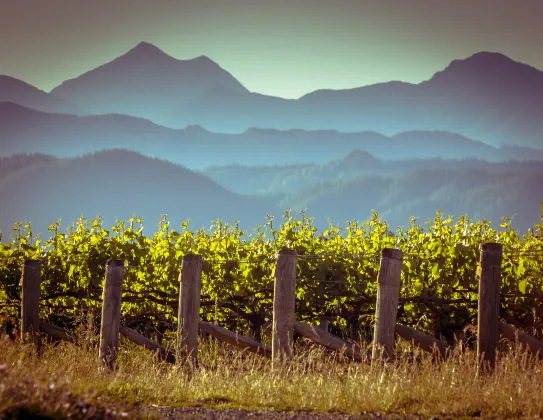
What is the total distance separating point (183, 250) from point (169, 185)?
156503 millimetres

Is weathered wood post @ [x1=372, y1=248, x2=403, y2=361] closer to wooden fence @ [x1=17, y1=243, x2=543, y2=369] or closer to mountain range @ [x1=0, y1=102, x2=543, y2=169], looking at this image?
wooden fence @ [x1=17, y1=243, x2=543, y2=369]

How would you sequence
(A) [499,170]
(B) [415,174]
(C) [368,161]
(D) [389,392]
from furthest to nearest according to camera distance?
(C) [368,161] → (B) [415,174] → (A) [499,170] → (D) [389,392]

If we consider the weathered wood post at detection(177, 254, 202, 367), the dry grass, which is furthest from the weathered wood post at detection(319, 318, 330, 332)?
the weathered wood post at detection(177, 254, 202, 367)

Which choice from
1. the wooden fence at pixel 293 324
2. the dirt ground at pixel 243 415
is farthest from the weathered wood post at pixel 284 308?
the dirt ground at pixel 243 415

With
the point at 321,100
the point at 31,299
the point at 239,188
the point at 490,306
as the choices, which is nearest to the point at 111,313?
the point at 31,299

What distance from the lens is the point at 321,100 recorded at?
162 meters

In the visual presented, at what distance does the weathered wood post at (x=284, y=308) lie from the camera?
32.9 ft

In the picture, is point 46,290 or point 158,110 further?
point 158,110

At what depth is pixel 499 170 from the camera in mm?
135500

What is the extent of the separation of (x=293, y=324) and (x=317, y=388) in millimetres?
1514

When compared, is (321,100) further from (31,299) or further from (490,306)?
(490,306)

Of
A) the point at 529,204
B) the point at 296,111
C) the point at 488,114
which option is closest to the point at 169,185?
the point at 296,111

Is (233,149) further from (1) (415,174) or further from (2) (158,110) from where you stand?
(1) (415,174)

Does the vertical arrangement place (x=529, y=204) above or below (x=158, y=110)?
below
